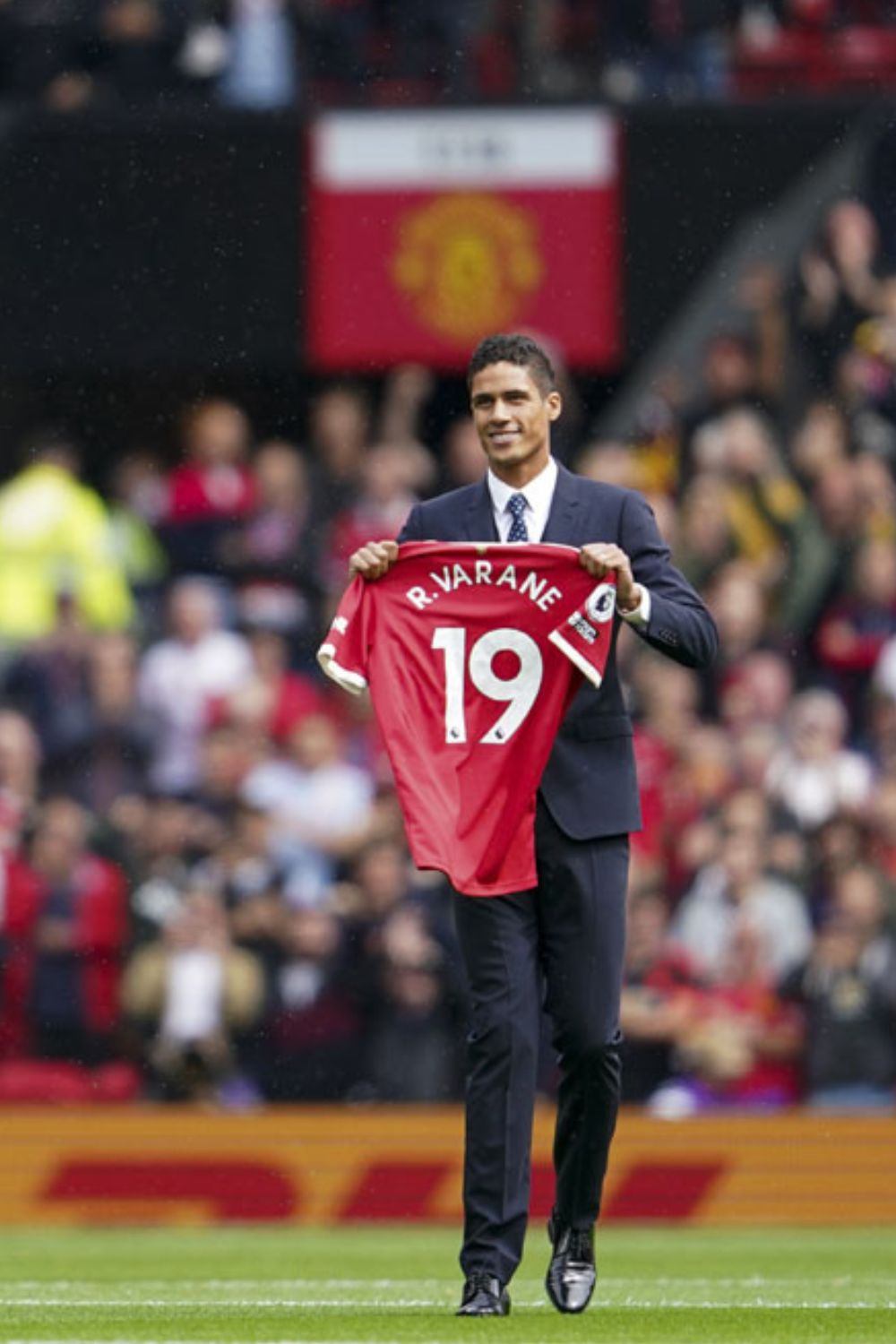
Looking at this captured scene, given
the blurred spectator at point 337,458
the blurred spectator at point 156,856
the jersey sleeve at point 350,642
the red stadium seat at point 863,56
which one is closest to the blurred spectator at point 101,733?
the blurred spectator at point 156,856

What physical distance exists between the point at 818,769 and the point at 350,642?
7.05 meters

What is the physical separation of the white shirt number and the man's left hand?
0.27 m

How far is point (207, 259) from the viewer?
1764 cm

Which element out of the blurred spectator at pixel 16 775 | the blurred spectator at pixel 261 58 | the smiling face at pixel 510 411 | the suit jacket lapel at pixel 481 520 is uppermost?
the blurred spectator at pixel 261 58

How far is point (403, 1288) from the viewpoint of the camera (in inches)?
349

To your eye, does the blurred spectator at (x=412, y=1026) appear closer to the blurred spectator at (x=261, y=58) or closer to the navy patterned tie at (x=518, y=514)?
the blurred spectator at (x=261, y=58)

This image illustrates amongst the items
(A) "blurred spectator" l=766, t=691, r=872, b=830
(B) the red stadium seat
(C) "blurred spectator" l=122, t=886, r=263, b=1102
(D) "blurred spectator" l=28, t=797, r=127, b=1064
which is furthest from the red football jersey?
(B) the red stadium seat

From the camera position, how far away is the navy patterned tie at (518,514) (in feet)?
25.2

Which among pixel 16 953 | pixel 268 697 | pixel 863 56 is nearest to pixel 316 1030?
pixel 16 953

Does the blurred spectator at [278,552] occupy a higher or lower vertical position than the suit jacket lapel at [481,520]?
lower

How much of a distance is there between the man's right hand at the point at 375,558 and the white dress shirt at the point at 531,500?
26cm

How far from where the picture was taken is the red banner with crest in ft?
56.9

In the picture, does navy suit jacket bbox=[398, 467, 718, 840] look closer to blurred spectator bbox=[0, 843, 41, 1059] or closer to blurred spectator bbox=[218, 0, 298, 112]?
blurred spectator bbox=[0, 843, 41, 1059]

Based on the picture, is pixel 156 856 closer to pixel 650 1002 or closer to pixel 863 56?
pixel 650 1002
